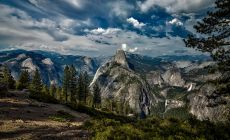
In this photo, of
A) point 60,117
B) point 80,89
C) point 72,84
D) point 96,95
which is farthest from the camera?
point 96,95

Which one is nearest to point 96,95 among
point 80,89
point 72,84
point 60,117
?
point 80,89

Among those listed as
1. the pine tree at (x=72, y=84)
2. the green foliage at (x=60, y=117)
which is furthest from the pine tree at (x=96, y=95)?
the green foliage at (x=60, y=117)

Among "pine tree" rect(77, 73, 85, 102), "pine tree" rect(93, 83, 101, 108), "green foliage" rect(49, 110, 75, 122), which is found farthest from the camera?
"pine tree" rect(93, 83, 101, 108)

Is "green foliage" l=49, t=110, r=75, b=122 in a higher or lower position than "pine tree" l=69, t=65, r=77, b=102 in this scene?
lower

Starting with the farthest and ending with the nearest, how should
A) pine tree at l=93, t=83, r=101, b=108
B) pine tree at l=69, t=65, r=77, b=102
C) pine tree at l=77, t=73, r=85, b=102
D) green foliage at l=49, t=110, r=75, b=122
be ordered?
1. pine tree at l=93, t=83, r=101, b=108
2. pine tree at l=77, t=73, r=85, b=102
3. pine tree at l=69, t=65, r=77, b=102
4. green foliage at l=49, t=110, r=75, b=122

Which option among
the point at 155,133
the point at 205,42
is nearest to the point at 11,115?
the point at 155,133

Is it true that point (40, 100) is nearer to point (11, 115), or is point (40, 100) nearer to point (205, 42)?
point (11, 115)

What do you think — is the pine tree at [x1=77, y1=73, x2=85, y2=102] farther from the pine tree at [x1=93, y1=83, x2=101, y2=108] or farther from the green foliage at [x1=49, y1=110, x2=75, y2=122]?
the green foliage at [x1=49, y1=110, x2=75, y2=122]

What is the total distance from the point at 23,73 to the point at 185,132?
346 ft

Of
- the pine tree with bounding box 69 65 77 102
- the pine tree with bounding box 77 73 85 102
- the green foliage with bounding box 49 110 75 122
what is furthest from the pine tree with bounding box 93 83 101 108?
the green foliage with bounding box 49 110 75 122

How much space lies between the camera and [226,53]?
3017 cm

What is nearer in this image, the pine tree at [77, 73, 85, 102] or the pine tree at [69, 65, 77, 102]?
the pine tree at [69, 65, 77, 102]

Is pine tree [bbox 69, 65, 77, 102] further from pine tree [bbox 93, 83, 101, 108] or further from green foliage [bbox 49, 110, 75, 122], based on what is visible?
green foliage [bbox 49, 110, 75, 122]

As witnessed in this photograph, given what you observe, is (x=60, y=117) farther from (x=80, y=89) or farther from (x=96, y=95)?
(x=96, y=95)
